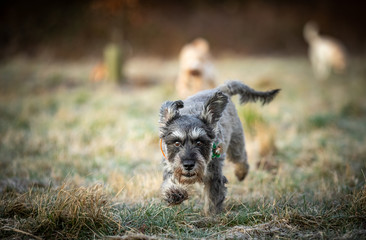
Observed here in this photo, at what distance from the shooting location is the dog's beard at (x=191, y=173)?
156 inches

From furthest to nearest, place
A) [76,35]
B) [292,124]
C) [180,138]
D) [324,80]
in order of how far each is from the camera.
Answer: [76,35] < [324,80] < [292,124] < [180,138]

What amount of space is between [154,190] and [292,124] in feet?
18.1

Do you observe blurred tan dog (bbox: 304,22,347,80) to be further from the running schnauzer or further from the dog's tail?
the running schnauzer

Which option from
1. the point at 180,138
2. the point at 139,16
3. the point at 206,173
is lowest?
the point at 206,173

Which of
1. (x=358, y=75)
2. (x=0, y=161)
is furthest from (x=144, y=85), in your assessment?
(x=358, y=75)

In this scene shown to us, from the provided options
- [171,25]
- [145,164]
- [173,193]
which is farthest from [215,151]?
[171,25]

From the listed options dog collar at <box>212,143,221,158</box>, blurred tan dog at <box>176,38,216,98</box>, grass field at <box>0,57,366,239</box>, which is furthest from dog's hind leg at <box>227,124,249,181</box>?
blurred tan dog at <box>176,38,216,98</box>

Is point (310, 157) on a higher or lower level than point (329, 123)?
lower

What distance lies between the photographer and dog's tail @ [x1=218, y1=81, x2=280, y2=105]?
212 inches

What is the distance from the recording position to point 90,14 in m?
21.5

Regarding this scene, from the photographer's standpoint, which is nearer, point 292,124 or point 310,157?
point 310,157

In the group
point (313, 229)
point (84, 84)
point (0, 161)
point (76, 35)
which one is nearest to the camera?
point (313, 229)

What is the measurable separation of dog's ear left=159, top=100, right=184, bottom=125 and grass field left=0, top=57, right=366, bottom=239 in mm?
975

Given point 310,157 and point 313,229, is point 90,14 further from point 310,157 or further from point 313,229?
point 313,229
